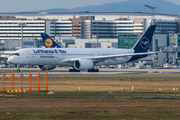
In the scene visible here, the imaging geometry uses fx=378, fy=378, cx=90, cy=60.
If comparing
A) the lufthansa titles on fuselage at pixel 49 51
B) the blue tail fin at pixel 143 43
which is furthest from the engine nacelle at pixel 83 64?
the blue tail fin at pixel 143 43

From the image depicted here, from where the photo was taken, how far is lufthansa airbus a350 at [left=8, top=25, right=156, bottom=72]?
75.4 m

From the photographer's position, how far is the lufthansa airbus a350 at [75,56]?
247 feet

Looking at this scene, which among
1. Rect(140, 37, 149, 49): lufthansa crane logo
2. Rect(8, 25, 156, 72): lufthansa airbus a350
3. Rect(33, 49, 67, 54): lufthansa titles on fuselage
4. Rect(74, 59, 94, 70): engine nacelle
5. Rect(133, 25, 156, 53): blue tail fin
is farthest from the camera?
Rect(140, 37, 149, 49): lufthansa crane logo

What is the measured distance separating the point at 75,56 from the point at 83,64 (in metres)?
3.38

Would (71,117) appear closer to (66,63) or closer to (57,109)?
(57,109)

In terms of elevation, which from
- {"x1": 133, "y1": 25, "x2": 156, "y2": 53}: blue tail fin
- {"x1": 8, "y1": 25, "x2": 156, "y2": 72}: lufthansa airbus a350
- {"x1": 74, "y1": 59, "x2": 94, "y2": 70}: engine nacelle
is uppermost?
{"x1": 133, "y1": 25, "x2": 156, "y2": 53}: blue tail fin

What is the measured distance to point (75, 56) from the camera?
80.0 meters

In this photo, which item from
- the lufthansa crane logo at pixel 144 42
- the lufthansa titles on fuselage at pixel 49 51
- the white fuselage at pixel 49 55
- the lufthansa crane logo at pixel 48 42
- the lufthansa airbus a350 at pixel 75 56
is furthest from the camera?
the lufthansa crane logo at pixel 48 42

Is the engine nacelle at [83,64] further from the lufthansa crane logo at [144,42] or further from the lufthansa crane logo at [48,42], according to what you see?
the lufthansa crane logo at [48,42]

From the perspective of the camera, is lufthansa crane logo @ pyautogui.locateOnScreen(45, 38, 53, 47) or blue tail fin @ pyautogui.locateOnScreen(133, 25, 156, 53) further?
lufthansa crane logo @ pyautogui.locateOnScreen(45, 38, 53, 47)

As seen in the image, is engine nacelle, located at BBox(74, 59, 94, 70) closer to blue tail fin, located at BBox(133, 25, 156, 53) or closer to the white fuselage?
the white fuselage

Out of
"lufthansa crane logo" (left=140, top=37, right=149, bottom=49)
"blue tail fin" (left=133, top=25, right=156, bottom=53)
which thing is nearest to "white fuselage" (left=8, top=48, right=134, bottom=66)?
"blue tail fin" (left=133, top=25, right=156, bottom=53)

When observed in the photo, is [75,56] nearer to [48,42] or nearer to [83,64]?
[83,64]

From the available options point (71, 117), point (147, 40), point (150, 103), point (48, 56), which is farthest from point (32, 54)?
point (71, 117)
